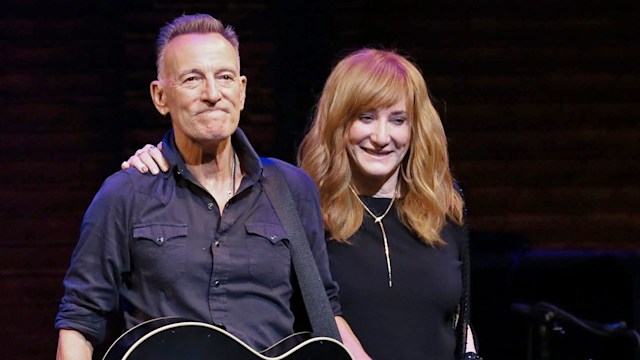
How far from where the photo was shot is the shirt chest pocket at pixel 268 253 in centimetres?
296

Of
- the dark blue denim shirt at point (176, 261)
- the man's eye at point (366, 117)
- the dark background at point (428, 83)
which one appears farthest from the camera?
the dark background at point (428, 83)

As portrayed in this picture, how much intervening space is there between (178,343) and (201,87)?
700mm

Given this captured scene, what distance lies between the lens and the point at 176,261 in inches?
113

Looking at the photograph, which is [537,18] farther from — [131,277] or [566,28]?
[131,277]

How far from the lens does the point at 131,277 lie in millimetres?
2912

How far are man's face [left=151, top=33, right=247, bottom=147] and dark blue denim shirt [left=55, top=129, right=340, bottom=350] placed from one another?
14cm

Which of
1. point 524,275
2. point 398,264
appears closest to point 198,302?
point 398,264

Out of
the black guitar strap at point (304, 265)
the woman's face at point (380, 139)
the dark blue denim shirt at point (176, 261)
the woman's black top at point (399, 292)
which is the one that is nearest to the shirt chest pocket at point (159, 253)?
the dark blue denim shirt at point (176, 261)

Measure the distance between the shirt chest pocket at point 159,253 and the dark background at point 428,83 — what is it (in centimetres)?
222

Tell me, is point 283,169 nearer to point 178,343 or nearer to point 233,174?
point 233,174

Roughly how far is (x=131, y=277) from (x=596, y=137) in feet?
10.3

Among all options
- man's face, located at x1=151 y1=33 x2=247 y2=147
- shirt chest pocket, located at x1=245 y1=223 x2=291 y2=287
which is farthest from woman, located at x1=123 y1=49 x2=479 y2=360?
A: man's face, located at x1=151 y1=33 x2=247 y2=147

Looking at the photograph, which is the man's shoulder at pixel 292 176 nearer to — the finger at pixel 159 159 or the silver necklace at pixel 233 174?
the silver necklace at pixel 233 174

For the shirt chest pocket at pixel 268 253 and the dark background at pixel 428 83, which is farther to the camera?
the dark background at pixel 428 83
